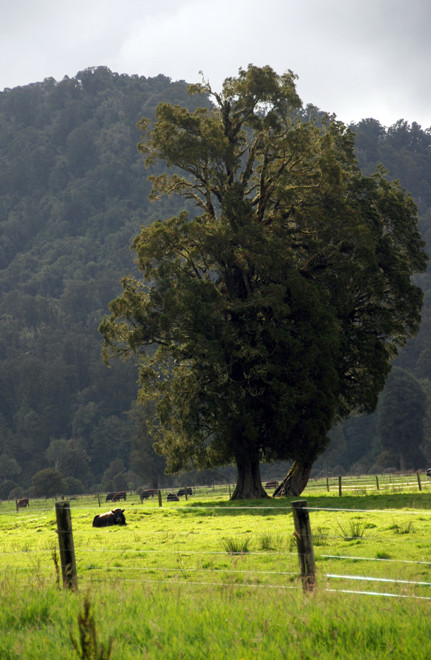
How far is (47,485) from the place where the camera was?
293 feet

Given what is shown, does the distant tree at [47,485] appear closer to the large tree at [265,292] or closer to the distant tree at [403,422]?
the distant tree at [403,422]

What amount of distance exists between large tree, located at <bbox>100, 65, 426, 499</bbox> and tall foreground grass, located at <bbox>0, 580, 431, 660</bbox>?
2092 centimetres

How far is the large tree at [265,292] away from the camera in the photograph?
29516 millimetres

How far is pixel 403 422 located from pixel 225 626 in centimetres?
9482

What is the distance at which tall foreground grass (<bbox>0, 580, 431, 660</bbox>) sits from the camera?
6211mm

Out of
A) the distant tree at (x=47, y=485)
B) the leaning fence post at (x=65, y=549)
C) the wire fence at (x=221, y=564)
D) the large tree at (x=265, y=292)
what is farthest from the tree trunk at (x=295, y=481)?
the distant tree at (x=47, y=485)

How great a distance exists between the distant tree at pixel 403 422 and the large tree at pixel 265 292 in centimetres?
6632

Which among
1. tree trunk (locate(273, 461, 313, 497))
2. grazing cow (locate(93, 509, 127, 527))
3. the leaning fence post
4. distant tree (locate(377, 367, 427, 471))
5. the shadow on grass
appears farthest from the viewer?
distant tree (locate(377, 367, 427, 471))

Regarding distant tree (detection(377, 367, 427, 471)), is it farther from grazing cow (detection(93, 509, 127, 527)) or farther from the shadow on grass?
grazing cow (detection(93, 509, 127, 527))

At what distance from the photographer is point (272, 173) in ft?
109

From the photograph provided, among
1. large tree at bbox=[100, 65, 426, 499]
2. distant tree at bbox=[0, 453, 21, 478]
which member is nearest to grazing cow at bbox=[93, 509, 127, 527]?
large tree at bbox=[100, 65, 426, 499]

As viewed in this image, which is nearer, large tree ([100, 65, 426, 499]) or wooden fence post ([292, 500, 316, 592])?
wooden fence post ([292, 500, 316, 592])

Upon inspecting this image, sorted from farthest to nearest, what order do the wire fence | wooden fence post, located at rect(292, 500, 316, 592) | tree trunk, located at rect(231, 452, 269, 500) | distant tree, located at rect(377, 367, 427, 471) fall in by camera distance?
distant tree, located at rect(377, 367, 427, 471)
tree trunk, located at rect(231, 452, 269, 500)
the wire fence
wooden fence post, located at rect(292, 500, 316, 592)

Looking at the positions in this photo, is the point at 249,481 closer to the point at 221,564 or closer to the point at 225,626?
the point at 221,564
